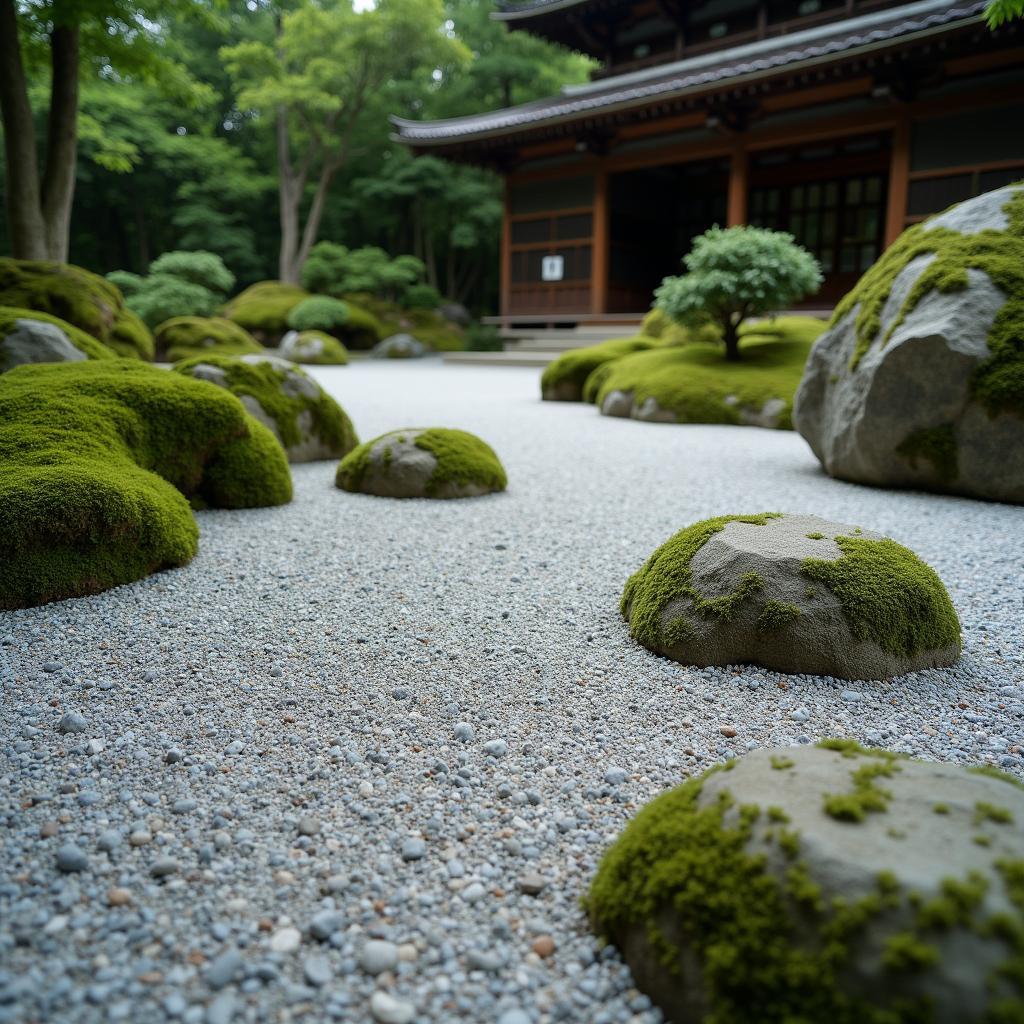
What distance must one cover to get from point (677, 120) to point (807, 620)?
628 inches

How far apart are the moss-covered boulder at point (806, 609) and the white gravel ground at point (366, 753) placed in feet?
0.26

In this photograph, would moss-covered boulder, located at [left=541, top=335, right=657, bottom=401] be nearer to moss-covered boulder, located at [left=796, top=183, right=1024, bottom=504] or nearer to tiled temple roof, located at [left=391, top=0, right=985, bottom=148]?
moss-covered boulder, located at [left=796, top=183, right=1024, bottom=504]

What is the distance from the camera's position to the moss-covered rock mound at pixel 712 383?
856 cm

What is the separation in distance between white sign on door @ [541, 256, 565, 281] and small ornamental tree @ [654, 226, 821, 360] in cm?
917

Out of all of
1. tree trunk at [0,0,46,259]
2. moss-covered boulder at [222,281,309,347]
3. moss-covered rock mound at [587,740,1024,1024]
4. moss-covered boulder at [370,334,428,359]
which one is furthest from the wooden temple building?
moss-covered rock mound at [587,740,1024,1024]

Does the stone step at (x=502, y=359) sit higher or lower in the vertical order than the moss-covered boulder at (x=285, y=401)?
higher

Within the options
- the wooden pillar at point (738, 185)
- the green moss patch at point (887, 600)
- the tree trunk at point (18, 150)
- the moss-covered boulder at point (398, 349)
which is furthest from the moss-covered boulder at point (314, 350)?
the green moss patch at point (887, 600)

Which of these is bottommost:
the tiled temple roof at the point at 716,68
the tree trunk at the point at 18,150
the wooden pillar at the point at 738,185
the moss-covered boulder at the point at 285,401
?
the moss-covered boulder at the point at 285,401

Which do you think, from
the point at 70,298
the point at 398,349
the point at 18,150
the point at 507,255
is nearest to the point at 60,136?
the point at 18,150

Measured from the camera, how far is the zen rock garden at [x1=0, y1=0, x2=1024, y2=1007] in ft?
4.17

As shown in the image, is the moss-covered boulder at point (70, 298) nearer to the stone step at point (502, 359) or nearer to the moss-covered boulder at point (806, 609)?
the moss-covered boulder at point (806, 609)

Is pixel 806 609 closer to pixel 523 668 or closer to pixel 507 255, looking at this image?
pixel 523 668

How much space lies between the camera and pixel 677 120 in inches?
628

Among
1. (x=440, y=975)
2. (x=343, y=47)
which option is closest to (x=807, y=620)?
(x=440, y=975)
